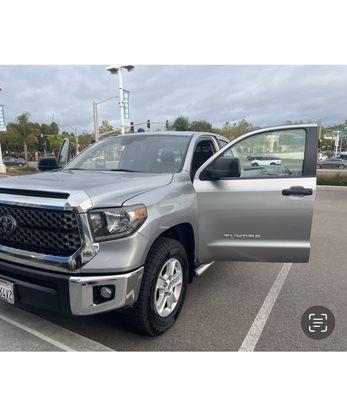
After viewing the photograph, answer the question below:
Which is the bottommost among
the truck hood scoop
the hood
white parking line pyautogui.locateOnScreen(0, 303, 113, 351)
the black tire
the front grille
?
white parking line pyautogui.locateOnScreen(0, 303, 113, 351)

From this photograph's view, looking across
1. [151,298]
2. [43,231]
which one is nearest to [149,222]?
[151,298]

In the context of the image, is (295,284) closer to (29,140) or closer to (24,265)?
(24,265)

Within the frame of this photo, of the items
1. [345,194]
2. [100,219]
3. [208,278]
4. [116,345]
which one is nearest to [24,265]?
[100,219]

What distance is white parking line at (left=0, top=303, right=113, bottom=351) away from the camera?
2.62 m

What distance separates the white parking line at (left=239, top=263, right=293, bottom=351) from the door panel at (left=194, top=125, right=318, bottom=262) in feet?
1.84

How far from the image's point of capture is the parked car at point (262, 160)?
3.44 m

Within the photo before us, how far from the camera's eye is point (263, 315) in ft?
10.4

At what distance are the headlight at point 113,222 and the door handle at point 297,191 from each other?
5.05 feet

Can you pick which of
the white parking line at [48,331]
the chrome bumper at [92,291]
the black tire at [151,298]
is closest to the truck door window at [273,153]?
the black tire at [151,298]

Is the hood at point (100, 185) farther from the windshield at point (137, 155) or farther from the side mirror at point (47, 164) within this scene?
the side mirror at point (47, 164)

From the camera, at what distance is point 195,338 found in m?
2.76

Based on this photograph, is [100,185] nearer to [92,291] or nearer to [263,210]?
[92,291]

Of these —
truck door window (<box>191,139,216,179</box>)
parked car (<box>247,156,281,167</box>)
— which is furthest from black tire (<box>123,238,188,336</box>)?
parked car (<box>247,156,281,167</box>)

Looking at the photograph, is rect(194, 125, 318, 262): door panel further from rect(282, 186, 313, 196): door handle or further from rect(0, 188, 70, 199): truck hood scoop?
rect(0, 188, 70, 199): truck hood scoop
